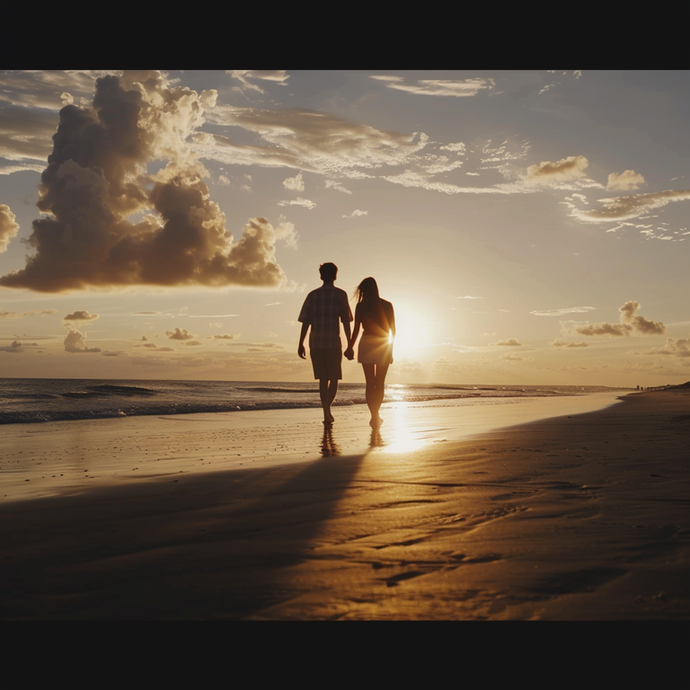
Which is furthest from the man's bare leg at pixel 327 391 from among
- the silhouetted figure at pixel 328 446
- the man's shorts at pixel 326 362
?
the silhouetted figure at pixel 328 446

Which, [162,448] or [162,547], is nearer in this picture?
[162,547]

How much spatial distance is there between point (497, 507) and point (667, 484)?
4.34ft

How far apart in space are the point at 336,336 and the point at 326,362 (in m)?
0.44

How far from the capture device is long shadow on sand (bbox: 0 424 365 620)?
6.32ft

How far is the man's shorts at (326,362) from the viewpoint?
929cm

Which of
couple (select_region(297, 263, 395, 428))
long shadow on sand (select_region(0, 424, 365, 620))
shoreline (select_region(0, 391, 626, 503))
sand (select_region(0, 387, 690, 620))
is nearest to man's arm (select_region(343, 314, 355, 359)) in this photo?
couple (select_region(297, 263, 395, 428))

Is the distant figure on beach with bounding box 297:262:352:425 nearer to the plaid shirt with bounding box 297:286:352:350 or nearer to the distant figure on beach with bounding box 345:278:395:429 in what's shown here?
the plaid shirt with bounding box 297:286:352:350

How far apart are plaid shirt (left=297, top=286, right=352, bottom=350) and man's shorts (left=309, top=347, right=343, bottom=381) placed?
0.26 ft

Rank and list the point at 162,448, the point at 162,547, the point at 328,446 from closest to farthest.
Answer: the point at 162,547
the point at 328,446
the point at 162,448

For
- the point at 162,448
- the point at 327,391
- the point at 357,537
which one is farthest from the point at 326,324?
the point at 357,537

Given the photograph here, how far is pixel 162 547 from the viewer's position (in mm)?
2631

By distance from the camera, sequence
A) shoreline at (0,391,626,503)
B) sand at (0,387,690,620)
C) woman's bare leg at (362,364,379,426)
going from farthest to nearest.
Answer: woman's bare leg at (362,364,379,426), shoreline at (0,391,626,503), sand at (0,387,690,620)

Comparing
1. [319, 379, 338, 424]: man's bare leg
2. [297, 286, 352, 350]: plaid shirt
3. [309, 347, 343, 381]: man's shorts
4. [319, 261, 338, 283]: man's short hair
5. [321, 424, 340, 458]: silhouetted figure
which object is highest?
[319, 261, 338, 283]: man's short hair

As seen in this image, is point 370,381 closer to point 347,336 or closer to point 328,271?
point 347,336
